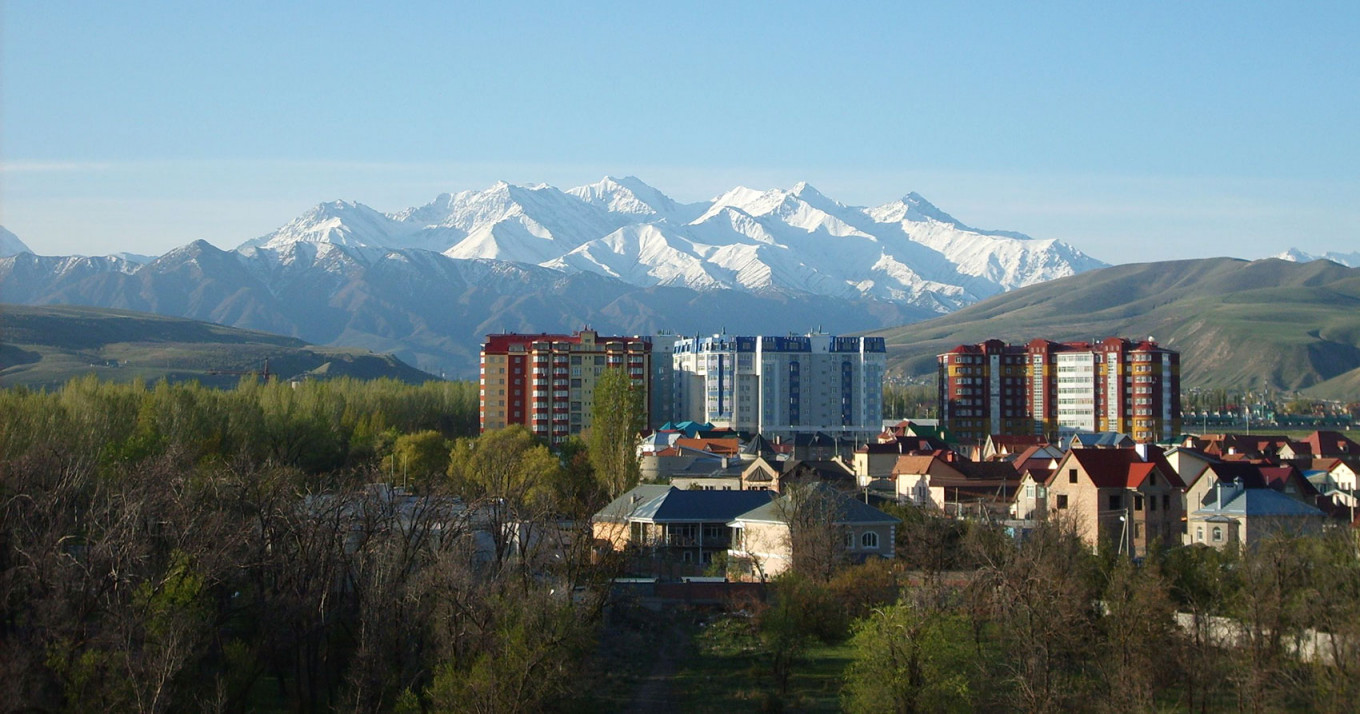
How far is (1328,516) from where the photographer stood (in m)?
55.1

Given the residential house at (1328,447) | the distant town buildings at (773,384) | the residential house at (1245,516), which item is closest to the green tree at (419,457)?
the residential house at (1245,516)

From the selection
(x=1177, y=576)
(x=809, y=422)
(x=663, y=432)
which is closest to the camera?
(x=1177, y=576)

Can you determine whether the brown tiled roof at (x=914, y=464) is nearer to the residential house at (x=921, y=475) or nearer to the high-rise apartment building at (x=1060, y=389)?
the residential house at (x=921, y=475)

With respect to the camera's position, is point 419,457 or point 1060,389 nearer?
point 419,457

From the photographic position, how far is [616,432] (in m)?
76.6

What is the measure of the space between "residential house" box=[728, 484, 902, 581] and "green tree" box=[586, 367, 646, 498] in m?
17.5

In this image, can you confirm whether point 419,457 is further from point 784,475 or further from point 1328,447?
point 1328,447

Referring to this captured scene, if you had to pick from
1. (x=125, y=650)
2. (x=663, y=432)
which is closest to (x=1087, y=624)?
(x=125, y=650)

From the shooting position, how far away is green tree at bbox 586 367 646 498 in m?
70.1

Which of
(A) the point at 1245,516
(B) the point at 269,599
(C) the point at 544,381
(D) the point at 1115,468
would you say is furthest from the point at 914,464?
(B) the point at 269,599

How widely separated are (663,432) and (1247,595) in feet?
229

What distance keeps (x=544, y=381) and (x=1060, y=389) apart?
46546mm

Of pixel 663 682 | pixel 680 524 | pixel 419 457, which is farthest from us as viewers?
pixel 419 457

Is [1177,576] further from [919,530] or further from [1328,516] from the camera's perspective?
[1328,516]
